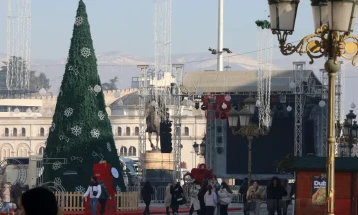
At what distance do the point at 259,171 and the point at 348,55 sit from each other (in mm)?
45330

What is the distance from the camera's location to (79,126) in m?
36.0

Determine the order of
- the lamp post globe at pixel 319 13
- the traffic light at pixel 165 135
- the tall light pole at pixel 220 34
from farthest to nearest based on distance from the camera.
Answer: the tall light pole at pixel 220 34 < the traffic light at pixel 165 135 < the lamp post globe at pixel 319 13

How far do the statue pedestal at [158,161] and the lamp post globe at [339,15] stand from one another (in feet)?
146

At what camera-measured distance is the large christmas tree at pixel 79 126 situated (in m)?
36.0

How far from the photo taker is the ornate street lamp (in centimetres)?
1320

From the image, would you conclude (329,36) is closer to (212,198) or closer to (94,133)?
(212,198)

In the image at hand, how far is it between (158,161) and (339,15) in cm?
4537

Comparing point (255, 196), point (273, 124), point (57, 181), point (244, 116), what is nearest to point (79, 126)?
point (57, 181)

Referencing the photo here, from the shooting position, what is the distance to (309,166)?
23.7 metres

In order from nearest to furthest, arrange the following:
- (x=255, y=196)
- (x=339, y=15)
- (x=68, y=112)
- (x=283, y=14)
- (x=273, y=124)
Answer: (x=339, y=15) < (x=283, y=14) < (x=255, y=196) < (x=68, y=112) < (x=273, y=124)

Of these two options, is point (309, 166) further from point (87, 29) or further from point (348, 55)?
point (87, 29)

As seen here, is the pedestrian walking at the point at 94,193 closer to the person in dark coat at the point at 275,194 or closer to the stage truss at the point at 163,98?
the person in dark coat at the point at 275,194

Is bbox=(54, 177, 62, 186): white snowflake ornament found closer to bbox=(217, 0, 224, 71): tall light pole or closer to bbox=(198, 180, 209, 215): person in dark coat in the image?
bbox=(198, 180, 209, 215): person in dark coat

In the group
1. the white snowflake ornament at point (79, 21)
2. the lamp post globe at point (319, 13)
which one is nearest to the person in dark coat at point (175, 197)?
the white snowflake ornament at point (79, 21)
